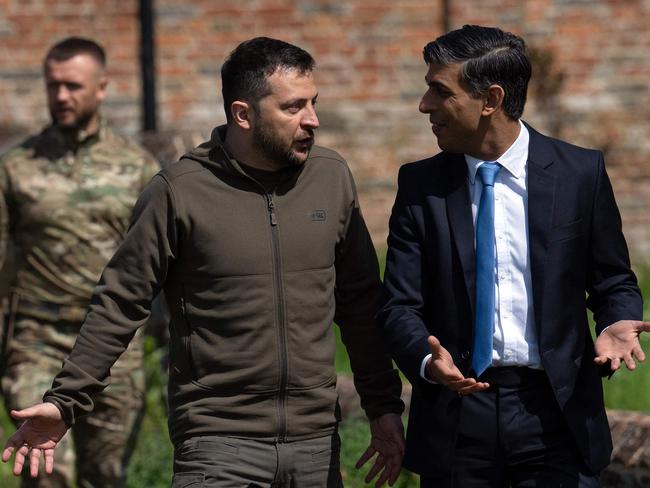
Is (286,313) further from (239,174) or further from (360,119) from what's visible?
(360,119)

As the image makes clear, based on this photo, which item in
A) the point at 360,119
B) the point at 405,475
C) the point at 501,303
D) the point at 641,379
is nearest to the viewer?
the point at 501,303

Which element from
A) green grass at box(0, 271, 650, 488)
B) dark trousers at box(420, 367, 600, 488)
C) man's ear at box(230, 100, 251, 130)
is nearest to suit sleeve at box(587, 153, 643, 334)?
dark trousers at box(420, 367, 600, 488)

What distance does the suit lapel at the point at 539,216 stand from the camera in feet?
14.2

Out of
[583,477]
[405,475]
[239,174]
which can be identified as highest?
[239,174]

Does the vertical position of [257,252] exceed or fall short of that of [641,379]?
it exceeds it

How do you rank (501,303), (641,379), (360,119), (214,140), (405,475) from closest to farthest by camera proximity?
1. (501,303)
2. (214,140)
3. (405,475)
4. (641,379)
5. (360,119)

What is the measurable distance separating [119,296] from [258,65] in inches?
35.0

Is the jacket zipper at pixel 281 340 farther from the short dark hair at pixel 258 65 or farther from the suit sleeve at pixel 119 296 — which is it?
the short dark hair at pixel 258 65

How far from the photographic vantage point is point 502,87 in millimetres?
4395

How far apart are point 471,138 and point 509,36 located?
1.12ft

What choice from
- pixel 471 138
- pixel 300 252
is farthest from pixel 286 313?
pixel 471 138

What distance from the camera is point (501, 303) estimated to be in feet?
14.3

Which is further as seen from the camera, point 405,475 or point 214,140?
point 405,475

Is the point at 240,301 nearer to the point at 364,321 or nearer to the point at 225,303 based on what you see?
the point at 225,303
